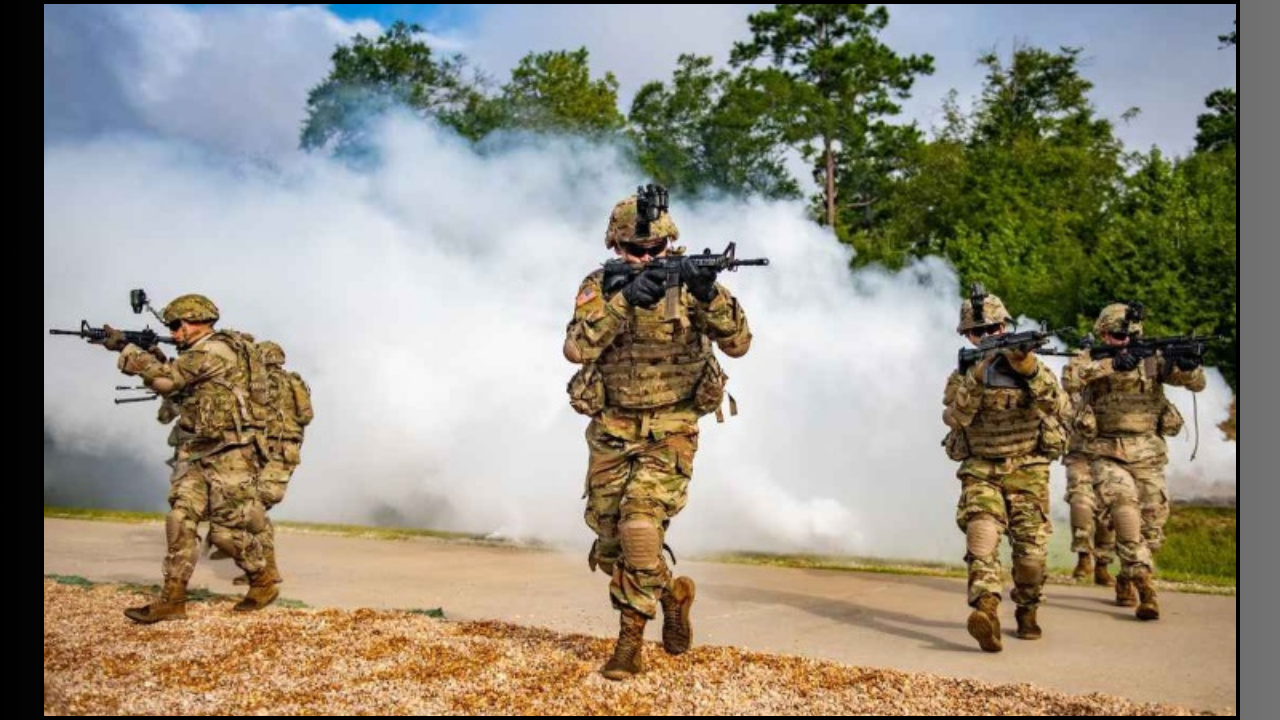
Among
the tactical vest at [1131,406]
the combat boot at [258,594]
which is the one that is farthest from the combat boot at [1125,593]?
the combat boot at [258,594]

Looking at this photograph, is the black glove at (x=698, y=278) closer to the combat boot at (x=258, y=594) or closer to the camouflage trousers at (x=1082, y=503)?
the combat boot at (x=258, y=594)

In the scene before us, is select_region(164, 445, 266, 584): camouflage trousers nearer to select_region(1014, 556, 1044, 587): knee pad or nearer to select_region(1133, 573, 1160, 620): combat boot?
select_region(1014, 556, 1044, 587): knee pad

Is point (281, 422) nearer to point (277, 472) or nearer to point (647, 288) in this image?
point (277, 472)

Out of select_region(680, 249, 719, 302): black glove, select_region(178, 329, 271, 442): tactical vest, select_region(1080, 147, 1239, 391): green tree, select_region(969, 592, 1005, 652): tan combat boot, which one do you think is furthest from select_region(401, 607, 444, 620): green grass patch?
select_region(1080, 147, 1239, 391): green tree

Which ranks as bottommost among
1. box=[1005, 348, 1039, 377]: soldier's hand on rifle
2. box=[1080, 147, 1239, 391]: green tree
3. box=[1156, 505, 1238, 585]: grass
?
box=[1156, 505, 1238, 585]: grass

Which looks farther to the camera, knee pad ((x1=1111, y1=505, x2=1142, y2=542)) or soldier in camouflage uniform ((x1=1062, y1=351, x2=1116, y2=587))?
soldier in camouflage uniform ((x1=1062, y1=351, x2=1116, y2=587))

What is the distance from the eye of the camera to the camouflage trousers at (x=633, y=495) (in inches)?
288

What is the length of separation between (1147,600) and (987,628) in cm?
217

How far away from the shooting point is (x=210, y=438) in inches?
382

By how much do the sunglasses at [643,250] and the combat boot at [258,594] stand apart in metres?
4.23

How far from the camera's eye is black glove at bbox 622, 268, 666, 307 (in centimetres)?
730

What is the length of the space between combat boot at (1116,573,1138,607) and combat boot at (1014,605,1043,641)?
6.06 feet
